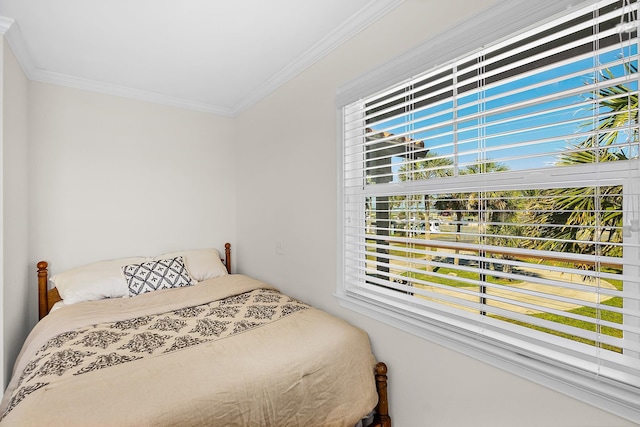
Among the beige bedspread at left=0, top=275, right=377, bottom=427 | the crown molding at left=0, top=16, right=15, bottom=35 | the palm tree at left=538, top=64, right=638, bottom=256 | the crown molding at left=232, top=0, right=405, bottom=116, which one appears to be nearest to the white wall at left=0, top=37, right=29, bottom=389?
the crown molding at left=0, top=16, right=15, bottom=35

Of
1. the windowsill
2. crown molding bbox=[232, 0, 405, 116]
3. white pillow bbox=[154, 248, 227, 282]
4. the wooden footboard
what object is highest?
crown molding bbox=[232, 0, 405, 116]

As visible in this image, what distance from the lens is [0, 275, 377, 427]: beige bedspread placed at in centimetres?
114

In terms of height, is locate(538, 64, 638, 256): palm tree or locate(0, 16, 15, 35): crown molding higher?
locate(0, 16, 15, 35): crown molding

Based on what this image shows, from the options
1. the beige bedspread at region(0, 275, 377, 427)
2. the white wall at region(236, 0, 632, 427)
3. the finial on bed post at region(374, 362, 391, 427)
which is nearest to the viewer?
the beige bedspread at region(0, 275, 377, 427)

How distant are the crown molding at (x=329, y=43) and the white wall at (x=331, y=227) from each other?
0.14 feet

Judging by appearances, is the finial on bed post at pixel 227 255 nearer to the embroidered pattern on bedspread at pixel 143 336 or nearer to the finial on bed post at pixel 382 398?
the embroidered pattern on bedspread at pixel 143 336

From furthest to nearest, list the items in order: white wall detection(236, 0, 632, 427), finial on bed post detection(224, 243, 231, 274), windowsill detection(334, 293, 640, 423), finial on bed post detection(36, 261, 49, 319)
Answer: finial on bed post detection(224, 243, 231, 274), finial on bed post detection(36, 261, 49, 319), white wall detection(236, 0, 632, 427), windowsill detection(334, 293, 640, 423)

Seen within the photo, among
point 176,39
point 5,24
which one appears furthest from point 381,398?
point 5,24

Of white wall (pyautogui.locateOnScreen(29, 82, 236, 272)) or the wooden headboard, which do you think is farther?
white wall (pyautogui.locateOnScreen(29, 82, 236, 272))

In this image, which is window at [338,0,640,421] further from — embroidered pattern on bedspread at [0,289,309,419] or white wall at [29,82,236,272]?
white wall at [29,82,236,272]

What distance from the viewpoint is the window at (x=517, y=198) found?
100cm

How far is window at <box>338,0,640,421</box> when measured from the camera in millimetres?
999

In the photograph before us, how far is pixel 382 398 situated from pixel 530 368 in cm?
80

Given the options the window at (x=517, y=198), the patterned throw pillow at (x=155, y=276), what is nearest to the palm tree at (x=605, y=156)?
the window at (x=517, y=198)
